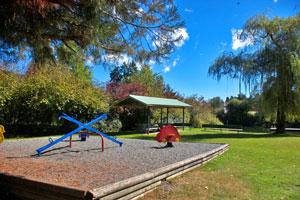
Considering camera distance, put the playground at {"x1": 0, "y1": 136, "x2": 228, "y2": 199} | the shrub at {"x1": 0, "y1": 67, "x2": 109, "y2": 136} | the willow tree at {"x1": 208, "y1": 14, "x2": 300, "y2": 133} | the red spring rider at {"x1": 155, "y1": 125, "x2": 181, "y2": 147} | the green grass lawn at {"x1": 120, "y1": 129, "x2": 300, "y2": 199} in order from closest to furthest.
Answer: the playground at {"x1": 0, "y1": 136, "x2": 228, "y2": 199} < the green grass lawn at {"x1": 120, "y1": 129, "x2": 300, "y2": 199} < the red spring rider at {"x1": 155, "y1": 125, "x2": 181, "y2": 147} < the shrub at {"x1": 0, "y1": 67, "x2": 109, "y2": 136} < the willow tree at {"x1": 208, "y1": 14, "x2": 300, "y2": 133}

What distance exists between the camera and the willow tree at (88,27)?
151 inches

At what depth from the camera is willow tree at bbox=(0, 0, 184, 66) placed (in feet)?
12.5

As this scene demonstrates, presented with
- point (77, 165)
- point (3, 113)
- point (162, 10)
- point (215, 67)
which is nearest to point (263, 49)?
point (215, 67)

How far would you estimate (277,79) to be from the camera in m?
16.0

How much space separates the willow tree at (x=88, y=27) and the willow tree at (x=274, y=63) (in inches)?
532

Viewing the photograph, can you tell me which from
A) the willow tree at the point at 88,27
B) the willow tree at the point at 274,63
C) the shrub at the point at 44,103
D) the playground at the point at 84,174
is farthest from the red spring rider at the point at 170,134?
the willow tree at the point at 274,63

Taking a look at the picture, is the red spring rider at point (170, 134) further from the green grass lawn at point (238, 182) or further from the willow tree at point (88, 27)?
the willow tree at point (88, 27)

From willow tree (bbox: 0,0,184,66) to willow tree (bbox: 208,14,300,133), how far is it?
13.5 metres

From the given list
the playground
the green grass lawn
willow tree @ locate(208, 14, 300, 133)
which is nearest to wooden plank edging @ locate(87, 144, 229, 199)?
the playground

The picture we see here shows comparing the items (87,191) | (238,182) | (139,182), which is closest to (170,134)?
(238,182)

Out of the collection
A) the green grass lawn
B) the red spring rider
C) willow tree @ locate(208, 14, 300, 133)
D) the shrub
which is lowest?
the green grass lawn

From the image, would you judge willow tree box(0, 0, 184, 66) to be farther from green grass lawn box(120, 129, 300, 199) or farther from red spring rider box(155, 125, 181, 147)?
red spring rider box(155, 125, 181, 147)

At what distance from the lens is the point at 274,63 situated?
1612cm

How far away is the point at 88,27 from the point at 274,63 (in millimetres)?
15756
